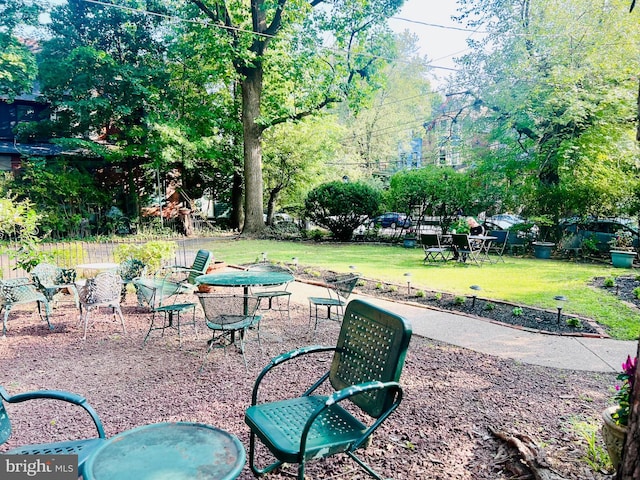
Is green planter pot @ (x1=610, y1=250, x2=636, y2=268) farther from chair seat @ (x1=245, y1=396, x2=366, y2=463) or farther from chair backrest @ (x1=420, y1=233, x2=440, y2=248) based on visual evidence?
chair seat @ (x1=245, y1=396, x2=366, y2=463)

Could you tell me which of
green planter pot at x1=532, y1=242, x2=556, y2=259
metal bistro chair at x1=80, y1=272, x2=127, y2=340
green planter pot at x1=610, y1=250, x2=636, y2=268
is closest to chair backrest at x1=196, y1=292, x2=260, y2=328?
metal bistro chair at x1=80, y1=272, x2=127, y2=340

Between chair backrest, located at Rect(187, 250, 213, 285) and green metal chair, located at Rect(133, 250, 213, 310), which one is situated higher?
chair backrest, located at Rect(187, 250, 213, 285)

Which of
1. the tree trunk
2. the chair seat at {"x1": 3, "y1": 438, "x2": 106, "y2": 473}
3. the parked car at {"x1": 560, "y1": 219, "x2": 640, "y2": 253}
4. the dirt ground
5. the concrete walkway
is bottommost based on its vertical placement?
the dirt ground

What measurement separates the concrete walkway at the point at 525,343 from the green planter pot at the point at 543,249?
8137 mm

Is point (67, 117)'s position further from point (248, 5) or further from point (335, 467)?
point (335, 467)

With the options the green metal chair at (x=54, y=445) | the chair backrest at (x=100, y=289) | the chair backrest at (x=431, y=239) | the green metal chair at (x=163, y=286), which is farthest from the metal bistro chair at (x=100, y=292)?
the chair backrest at (x=431, y=239)

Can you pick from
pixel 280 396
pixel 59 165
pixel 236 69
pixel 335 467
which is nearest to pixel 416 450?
pixel 335 467

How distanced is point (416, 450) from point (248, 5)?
743 inches

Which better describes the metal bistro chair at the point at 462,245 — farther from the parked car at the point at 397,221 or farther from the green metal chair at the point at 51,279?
the green metal chair at the point at 51,279

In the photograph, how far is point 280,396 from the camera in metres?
3.64

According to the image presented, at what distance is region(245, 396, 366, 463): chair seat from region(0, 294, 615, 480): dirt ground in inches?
17.3

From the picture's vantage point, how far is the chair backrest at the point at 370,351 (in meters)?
2.30

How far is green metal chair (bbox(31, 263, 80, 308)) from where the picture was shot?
235 inches

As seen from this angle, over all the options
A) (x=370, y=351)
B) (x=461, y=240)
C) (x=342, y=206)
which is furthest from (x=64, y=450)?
(x=342, y=206)
